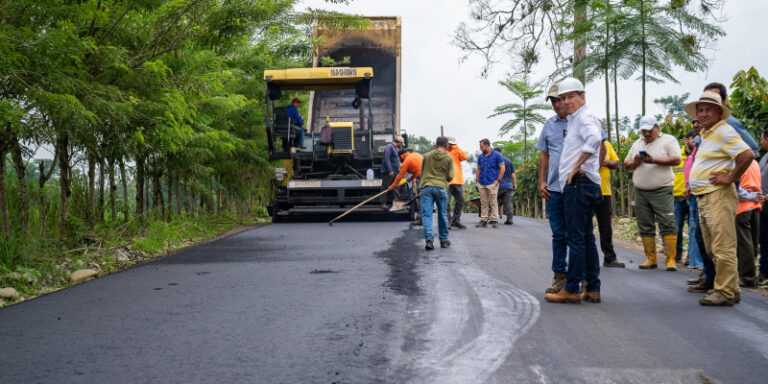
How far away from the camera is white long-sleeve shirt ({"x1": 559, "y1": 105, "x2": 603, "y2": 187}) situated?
5.67 m

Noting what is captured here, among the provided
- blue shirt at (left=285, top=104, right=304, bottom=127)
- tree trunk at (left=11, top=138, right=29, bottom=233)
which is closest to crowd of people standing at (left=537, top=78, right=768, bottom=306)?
tree trunk at (left=11, top=138, right=29, bottom=233)

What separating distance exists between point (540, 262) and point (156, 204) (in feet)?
28.8

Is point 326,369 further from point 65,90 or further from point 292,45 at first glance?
point 292,45

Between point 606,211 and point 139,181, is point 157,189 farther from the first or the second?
point 606,211

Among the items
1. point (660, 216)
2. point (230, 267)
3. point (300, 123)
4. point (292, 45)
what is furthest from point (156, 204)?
point (660, 216)

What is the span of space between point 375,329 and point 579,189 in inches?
88.9

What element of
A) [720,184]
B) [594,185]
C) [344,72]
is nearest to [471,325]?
[594,185]

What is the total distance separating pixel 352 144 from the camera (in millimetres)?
15758

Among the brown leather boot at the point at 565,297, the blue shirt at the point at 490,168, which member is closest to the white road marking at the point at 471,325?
the brown leather boot at the point at 565,297

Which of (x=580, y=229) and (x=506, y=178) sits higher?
(x=506, y=178)

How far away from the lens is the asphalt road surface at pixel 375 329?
3775mm

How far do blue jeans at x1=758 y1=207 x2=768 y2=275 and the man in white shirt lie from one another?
2.75 meters

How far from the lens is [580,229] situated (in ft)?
18.9

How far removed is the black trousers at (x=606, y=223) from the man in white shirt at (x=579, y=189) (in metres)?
1.75
